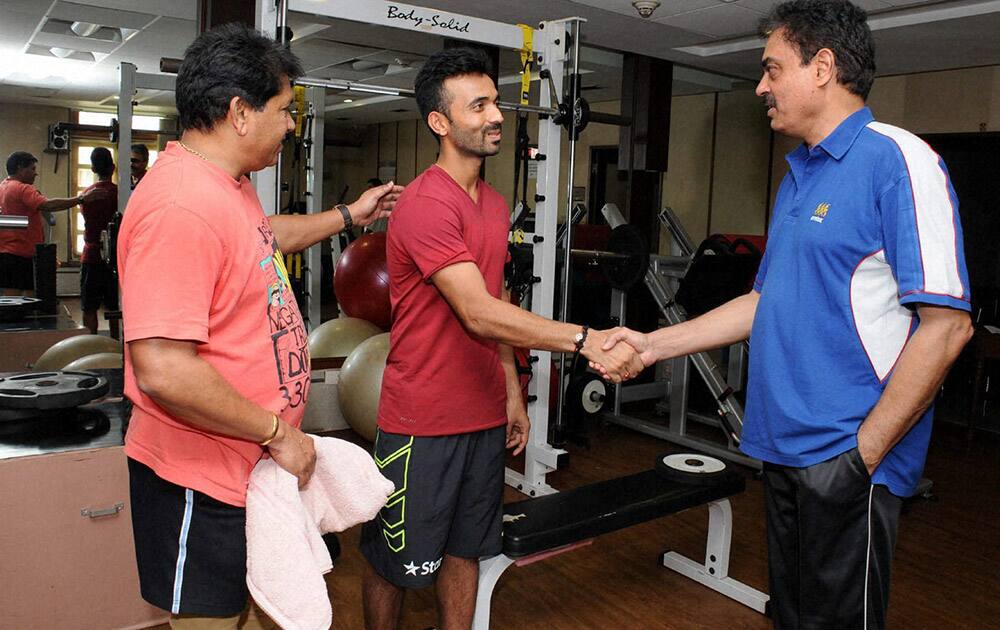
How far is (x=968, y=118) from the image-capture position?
5660 mm

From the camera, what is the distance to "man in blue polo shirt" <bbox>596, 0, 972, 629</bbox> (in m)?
1.27

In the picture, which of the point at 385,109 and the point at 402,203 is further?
the point at 385,109

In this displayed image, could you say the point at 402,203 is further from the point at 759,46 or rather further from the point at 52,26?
the point at 52,26

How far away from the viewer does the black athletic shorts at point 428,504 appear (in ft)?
5.96

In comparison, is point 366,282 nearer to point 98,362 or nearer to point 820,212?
point 98,362

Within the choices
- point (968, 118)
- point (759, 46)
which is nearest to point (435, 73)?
point (759, 46)

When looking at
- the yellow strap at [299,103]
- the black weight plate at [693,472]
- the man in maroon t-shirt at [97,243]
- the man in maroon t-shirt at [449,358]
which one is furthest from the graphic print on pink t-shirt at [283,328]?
the man in maroon t-shirt at [97,243]

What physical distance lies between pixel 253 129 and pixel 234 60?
111 millimetres

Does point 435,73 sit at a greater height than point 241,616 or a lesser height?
greater

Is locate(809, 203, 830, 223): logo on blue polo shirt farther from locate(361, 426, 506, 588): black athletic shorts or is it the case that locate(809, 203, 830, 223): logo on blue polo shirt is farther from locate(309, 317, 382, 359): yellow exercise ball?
locate(309, 317, 382, 359): yellow exercise ball

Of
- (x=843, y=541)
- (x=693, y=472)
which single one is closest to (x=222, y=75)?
(x=843, y=541)

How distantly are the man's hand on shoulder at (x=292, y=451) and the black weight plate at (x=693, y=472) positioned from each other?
159 cm

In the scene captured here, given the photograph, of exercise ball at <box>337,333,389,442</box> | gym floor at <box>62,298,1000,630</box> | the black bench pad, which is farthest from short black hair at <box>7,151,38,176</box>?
the black bench pad

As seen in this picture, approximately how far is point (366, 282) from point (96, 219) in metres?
2.25
